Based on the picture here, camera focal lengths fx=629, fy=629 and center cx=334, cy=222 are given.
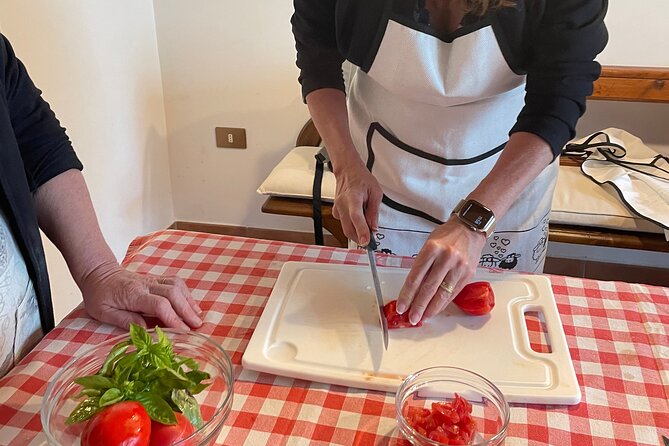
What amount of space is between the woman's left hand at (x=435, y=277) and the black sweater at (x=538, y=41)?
0.24 m

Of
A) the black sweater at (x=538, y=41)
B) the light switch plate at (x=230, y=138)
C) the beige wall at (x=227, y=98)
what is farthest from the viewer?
the light switch plate at (x=230, y=138)

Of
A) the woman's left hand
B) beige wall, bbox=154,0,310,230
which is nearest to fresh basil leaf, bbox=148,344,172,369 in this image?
the woman's left hand

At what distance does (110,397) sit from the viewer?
1.97ft

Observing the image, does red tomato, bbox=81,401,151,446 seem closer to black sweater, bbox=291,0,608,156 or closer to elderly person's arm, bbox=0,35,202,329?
elderly person's arm, bbox=0,35,202,329

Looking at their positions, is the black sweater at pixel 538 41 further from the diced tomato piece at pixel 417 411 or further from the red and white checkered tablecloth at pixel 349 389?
the diced tomato piece at pixel 417 411

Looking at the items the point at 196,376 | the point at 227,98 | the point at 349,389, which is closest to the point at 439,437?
the point at 349,389

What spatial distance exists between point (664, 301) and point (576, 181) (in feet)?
3.56

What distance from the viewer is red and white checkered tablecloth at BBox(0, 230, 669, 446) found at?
0.70 metres

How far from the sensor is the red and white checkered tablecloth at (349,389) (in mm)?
700

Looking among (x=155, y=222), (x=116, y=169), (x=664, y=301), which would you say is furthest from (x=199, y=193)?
(x=664, y=301)

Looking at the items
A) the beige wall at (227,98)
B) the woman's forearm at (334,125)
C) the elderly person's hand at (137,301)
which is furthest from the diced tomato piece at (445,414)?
the beige wall at (227,98)

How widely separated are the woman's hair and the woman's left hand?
385 mm

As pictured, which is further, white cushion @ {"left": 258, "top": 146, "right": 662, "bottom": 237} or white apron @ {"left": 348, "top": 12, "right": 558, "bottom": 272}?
white cushion @ {"left": 258, "top": 146, "right": 662, "bottom": 237}

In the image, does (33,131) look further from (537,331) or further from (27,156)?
(537,331)
